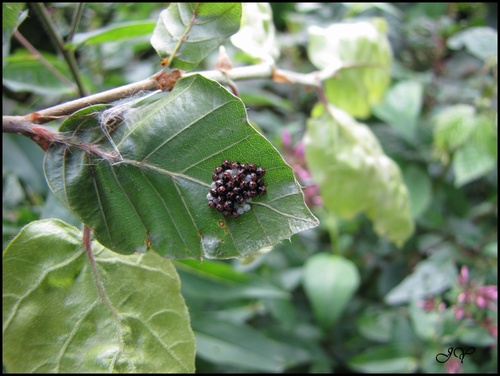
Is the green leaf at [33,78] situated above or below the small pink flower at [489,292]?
above

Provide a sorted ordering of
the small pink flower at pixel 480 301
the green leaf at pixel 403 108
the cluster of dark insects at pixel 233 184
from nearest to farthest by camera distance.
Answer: the cluster of dark insects at pixel 233 184 < the small pink flower at pixel 480 301 < the green leaf at pixel 403 108

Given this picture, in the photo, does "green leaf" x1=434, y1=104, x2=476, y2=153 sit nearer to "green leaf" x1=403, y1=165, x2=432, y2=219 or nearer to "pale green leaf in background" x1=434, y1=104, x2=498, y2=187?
"pale green leaf in background" x1=434, y1=104, x2=498, y2=187

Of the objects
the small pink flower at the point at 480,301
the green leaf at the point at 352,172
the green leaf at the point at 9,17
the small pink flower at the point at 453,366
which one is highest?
the green leaf at the point at 9,17

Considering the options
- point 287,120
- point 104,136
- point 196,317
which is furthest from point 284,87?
point 104,136

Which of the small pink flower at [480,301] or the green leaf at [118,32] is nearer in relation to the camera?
the green leaf at [118,32]

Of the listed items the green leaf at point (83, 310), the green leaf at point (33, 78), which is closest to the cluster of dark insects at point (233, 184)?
the green leaf at point (83, 310)

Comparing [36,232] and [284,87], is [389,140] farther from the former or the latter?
[36,232]

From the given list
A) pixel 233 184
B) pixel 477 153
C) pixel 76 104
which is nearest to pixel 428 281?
pixel 477 153

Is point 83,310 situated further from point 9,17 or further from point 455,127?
point 455,127

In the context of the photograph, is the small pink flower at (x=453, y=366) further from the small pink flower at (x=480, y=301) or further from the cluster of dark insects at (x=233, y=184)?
the cluster of dark insects at (x=233, y=184)
